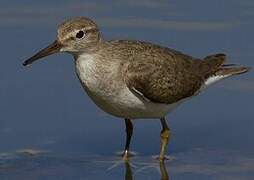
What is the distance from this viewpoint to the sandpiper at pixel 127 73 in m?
11.5

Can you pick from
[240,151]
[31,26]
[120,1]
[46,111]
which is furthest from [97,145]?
[120,1]

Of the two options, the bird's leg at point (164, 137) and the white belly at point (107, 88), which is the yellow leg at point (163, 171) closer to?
the bird's leg at point (164, 137)

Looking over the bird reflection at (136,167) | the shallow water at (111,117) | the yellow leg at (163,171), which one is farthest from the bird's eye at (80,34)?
the yellow leg at (163,171)

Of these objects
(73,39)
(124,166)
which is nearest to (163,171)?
(124,166)

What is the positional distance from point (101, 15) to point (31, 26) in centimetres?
110

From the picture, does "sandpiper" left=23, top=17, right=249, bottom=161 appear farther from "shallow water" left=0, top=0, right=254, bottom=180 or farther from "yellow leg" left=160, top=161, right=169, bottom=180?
"shallow water" left=0, top=0, right=254, bottom=180

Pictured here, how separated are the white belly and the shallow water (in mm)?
676

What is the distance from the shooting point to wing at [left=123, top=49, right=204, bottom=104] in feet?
38.5

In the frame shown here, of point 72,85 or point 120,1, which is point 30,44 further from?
point 120,1

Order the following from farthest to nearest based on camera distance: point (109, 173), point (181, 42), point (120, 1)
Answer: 1. point (120, 1)
2. point (181, 42)
3. point (109, 173)

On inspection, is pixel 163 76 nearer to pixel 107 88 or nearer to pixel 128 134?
pixel 128 134

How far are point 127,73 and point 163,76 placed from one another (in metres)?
0.76

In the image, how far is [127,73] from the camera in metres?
11.6

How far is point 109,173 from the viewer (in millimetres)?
11320
